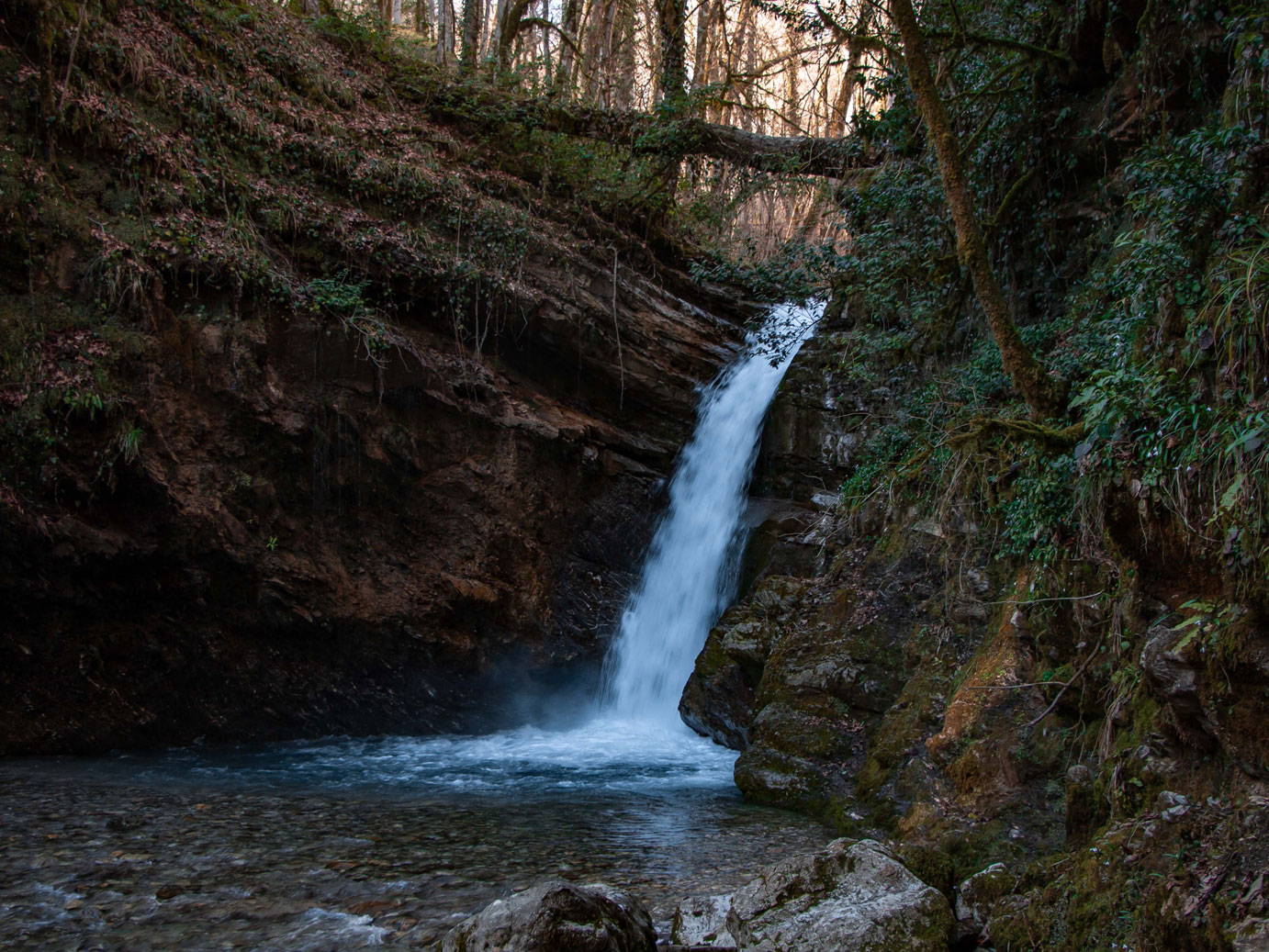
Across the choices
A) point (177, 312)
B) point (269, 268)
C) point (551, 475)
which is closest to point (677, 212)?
point (551, 475)

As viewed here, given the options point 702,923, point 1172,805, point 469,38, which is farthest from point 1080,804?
point 469,38

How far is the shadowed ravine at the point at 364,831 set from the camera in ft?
13.3

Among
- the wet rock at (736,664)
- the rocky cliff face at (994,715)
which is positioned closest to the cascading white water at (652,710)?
the wet rock at (736,664)

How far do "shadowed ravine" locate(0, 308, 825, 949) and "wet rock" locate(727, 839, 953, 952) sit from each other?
0.59 metres

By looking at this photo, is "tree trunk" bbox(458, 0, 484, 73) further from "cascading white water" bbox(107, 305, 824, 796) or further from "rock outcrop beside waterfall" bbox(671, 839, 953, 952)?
"rock outcrop beside waterfall" bbox(671, 839, 953, 952)

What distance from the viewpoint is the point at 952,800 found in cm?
543

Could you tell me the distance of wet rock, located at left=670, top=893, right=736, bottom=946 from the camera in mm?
3768

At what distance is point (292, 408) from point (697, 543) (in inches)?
222

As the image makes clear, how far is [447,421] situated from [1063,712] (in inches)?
305

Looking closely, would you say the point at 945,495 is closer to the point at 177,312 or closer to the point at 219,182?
the point at 177,312

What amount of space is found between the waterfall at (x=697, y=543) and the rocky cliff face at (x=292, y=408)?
0.37 m

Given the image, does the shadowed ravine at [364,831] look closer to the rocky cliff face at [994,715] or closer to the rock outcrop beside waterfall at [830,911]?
the rock outcrop beside waterfall at [830,911]

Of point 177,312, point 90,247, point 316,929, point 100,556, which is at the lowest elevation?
point 316,929

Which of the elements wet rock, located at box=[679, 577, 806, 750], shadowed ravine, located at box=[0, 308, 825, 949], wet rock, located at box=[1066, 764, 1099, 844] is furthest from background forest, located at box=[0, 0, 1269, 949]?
shadowed ravine, located at box=[0, 308, 825, 949]
